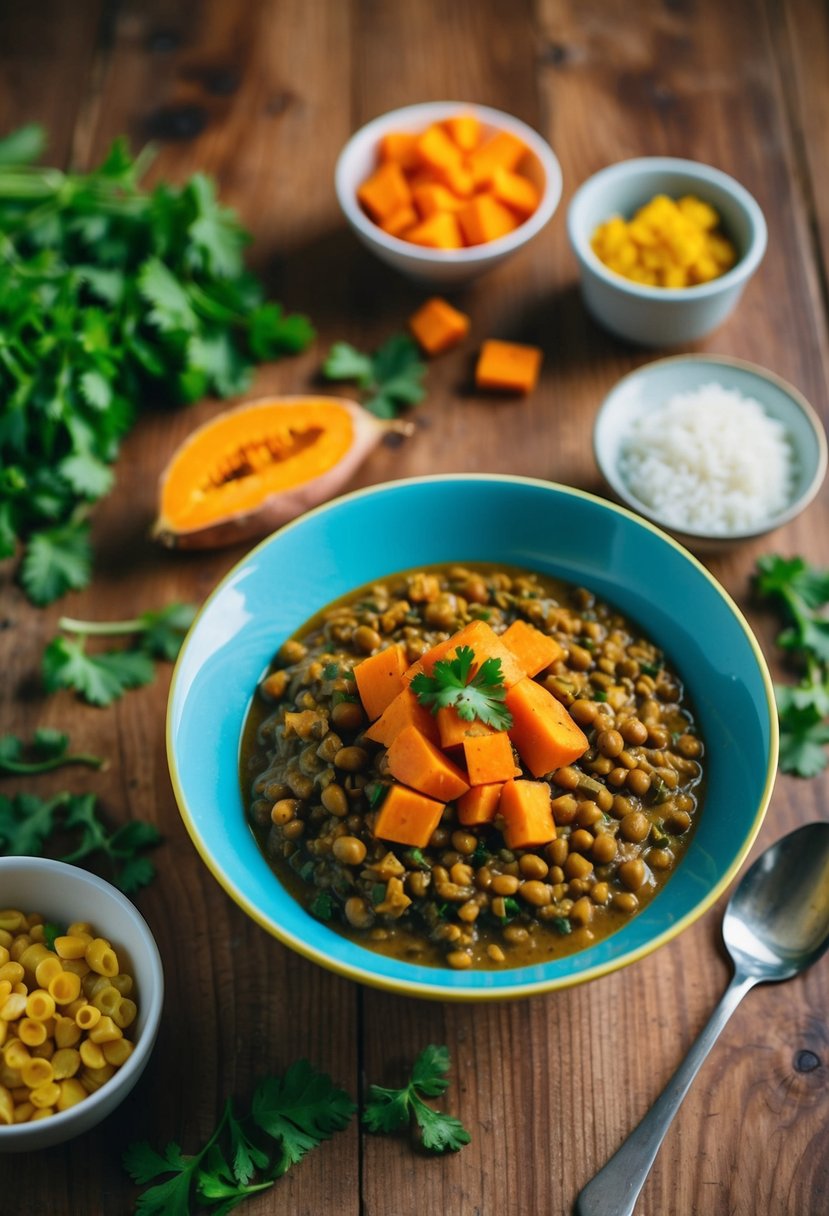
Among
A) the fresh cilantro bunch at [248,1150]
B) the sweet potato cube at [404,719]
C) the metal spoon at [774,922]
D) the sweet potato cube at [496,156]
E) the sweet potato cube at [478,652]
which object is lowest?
the fresh cilantro bunch at [248,1150]

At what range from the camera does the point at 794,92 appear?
5.01 meters

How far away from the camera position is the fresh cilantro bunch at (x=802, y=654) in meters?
3.54

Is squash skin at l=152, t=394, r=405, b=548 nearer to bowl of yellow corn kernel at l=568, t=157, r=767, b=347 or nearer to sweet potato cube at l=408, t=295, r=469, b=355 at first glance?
sweet potato cube at l=408, t=295, r=469, b=355

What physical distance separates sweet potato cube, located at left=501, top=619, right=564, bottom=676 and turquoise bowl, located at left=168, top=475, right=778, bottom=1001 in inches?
17.0

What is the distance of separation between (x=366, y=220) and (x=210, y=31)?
5.31 feet

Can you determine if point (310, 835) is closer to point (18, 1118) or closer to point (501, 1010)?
point (501, 1010)

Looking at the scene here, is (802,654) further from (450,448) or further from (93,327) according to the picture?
(93,327)

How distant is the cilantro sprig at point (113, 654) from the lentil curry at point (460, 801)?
0.55m

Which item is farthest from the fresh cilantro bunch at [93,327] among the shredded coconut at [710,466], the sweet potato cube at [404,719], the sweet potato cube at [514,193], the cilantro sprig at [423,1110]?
the cilantro sprig at [423,1110]

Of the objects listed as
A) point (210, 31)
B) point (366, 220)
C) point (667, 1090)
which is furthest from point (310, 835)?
point (210, 31)

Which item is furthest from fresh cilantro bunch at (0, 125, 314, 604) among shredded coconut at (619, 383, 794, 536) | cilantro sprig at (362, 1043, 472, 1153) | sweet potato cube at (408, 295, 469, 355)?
cilantro sprig at (362, 1043, 472, 1153)

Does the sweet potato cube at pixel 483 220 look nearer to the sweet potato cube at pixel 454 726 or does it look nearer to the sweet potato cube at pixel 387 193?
the sweet potato cube at pixel 387 193

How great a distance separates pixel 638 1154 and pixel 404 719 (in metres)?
1.23

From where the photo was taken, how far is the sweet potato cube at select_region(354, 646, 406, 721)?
3.02m
